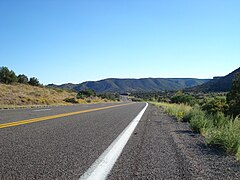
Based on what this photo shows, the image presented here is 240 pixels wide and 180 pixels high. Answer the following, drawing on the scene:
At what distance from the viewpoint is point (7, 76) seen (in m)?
58.5

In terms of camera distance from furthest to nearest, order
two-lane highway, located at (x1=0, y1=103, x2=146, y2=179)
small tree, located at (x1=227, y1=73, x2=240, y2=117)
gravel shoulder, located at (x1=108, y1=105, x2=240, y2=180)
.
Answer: small tree, located at (x1=227, y1=73, x2=240, y2=117), gravel shoulder, located at (x1=108, y1=105, x2=240, y2=180), two-lane highway, located at (x1=0, y1=103, x2=146, y2=179)

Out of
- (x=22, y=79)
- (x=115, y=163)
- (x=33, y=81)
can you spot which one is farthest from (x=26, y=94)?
(x=115, y=163)

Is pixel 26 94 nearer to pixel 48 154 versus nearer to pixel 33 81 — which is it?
pixel 33 81

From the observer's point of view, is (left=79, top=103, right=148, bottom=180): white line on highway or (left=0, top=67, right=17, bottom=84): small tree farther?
(left=0, top=67, right=17, bottom=84): small tree

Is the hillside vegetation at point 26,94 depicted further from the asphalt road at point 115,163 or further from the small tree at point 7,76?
the asphalt road at point 115,163

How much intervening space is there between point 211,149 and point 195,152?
25.3 inches

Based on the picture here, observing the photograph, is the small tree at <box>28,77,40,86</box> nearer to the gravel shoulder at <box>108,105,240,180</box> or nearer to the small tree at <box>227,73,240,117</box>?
the small tree at <box>227,73,240,117</box>

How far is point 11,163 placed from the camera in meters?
5.03

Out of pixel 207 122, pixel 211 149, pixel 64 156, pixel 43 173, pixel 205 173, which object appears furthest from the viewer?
pixel 207 122

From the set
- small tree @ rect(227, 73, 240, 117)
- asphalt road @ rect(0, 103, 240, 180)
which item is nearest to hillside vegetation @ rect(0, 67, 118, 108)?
small tree @ rect(227, 73, 240, 117)

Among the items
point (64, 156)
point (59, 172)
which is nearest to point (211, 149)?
point (64, 156)

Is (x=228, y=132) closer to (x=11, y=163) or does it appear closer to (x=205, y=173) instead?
(x=205, y=173)

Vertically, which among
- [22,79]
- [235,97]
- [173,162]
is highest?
[22,79]

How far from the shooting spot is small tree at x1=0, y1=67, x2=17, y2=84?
191 ft
